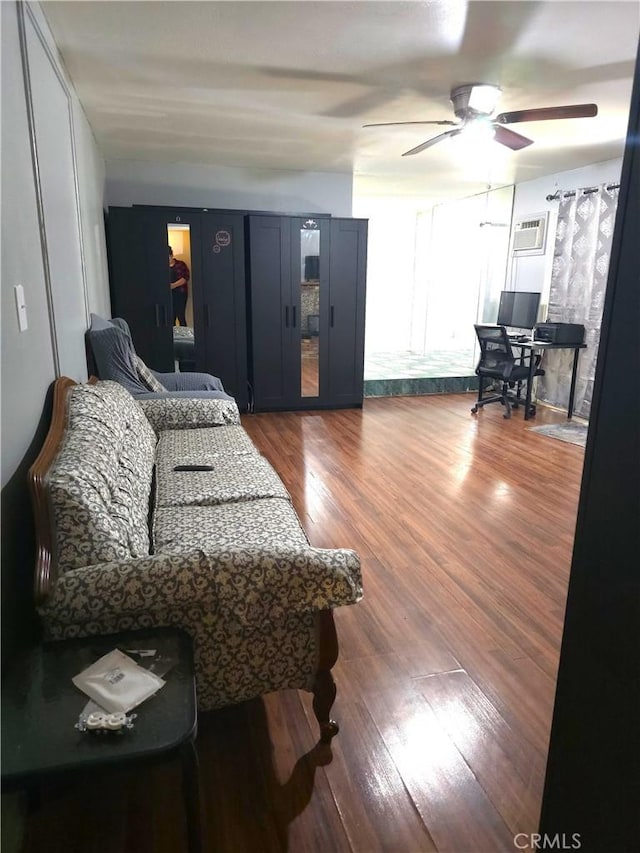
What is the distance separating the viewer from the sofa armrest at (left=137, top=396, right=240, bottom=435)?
326 centimetres

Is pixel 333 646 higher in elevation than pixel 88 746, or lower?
lower

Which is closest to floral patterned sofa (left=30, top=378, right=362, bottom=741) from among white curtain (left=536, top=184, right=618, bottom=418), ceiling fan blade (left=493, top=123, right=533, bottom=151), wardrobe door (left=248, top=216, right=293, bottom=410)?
ceiling fan blade (left=493, top=123, right=533, bottom=151)

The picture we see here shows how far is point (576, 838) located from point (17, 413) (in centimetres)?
165

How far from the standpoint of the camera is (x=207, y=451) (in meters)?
2.81

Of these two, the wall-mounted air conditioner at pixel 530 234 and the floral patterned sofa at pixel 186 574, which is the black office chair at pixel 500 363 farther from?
the floral patterned sofa at pixel 186 574

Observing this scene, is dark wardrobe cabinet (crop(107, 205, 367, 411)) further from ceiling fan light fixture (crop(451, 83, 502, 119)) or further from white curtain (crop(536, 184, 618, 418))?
ceiling fan light fixture (crop(451, 83, 502, 119))

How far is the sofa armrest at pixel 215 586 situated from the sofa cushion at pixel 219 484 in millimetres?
802

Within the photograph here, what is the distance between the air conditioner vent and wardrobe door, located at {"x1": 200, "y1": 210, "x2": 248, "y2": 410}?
10.7 feet

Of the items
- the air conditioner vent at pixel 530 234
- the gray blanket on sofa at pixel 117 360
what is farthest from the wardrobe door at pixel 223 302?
the air conditioner vent at pixel 530 234

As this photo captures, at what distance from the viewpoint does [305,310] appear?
557 centimetres

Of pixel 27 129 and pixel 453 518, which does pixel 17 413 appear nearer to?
pixel 27 129

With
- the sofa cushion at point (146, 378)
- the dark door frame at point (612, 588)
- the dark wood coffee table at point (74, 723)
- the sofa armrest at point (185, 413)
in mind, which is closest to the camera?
the dark door frame at point (612, 588)

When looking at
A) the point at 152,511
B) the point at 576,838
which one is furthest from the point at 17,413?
the point at 576,838

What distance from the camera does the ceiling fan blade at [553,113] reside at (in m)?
2.92
